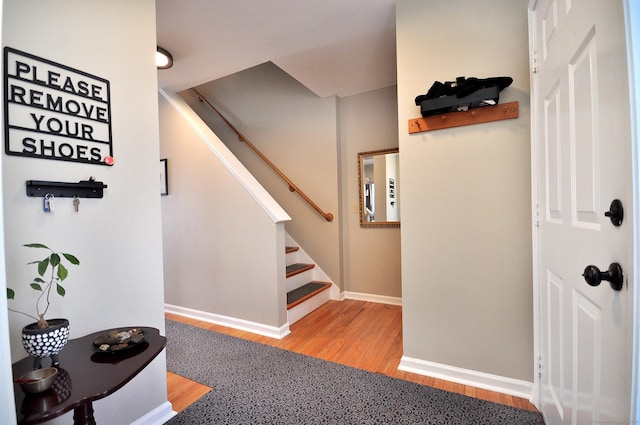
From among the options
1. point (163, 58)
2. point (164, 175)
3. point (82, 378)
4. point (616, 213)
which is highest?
point (163, 58)

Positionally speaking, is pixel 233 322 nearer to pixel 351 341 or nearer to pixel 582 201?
pixel 351 341

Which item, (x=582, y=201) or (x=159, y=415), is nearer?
(x=582, y=201)

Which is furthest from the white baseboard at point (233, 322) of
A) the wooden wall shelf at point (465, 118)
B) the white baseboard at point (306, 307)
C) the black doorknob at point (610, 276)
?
the black doorknob at point (610, 276)

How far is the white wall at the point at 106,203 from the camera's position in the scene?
1043 millimetres

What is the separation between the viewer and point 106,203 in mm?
1293

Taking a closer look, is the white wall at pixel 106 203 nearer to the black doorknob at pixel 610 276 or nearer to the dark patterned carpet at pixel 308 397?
the dark patterned carpet at pixel 308 397

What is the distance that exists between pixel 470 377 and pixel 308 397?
977 millimetres

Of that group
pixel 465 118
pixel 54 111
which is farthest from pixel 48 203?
pixel 465 118

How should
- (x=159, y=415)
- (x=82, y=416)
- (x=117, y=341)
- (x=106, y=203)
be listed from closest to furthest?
(x=82, y=416) < (x=117, y=341) < (x=106, y=203) < (x=159, y=415)

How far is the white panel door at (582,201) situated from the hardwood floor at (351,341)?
629 millimetres

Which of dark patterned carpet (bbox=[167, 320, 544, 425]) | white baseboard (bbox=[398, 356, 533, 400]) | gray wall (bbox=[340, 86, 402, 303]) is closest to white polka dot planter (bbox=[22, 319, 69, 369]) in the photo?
dark patterned carpet (bbox=[167, 320, 544, 425])

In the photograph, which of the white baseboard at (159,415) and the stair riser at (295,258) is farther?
the stair riser at (295,258)

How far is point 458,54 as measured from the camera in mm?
1645

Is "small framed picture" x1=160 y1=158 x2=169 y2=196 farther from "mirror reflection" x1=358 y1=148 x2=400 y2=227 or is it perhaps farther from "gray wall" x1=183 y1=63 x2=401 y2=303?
"mirror reflection" x1=358 y1=148 x2=400 y2=227
